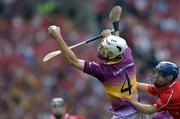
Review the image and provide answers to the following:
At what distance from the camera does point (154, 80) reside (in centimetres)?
1402

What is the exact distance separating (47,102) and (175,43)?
3331 millimetres

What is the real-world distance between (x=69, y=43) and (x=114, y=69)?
372 inches

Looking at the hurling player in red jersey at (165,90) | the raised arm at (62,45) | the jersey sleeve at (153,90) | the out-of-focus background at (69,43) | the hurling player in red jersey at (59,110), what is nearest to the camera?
the raised arm at (62,45)

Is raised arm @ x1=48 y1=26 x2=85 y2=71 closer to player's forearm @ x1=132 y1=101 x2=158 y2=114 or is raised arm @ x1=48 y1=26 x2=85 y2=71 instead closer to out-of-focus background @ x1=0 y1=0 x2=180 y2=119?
player's forearm @ x1=132 y1=101 x2=158 y2=114

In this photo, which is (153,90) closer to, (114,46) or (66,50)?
(114,46)

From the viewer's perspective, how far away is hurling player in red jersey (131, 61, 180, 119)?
1389 centimetres

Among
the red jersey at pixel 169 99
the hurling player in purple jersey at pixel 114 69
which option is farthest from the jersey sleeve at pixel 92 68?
the red jersey at pixel 169 99

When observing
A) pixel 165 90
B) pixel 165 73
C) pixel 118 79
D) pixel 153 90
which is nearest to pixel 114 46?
pixel 118 79

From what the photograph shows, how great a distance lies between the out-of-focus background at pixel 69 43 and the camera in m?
22.2

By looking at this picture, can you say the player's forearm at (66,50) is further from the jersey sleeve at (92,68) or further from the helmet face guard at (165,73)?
the helmet face guard at (165,73)

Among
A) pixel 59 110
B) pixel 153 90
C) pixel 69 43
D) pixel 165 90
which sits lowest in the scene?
pixel 69 43

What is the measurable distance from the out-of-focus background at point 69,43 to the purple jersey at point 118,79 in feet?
21.9

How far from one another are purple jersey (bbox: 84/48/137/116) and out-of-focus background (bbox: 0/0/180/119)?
6669 mm

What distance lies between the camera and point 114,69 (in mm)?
13984
